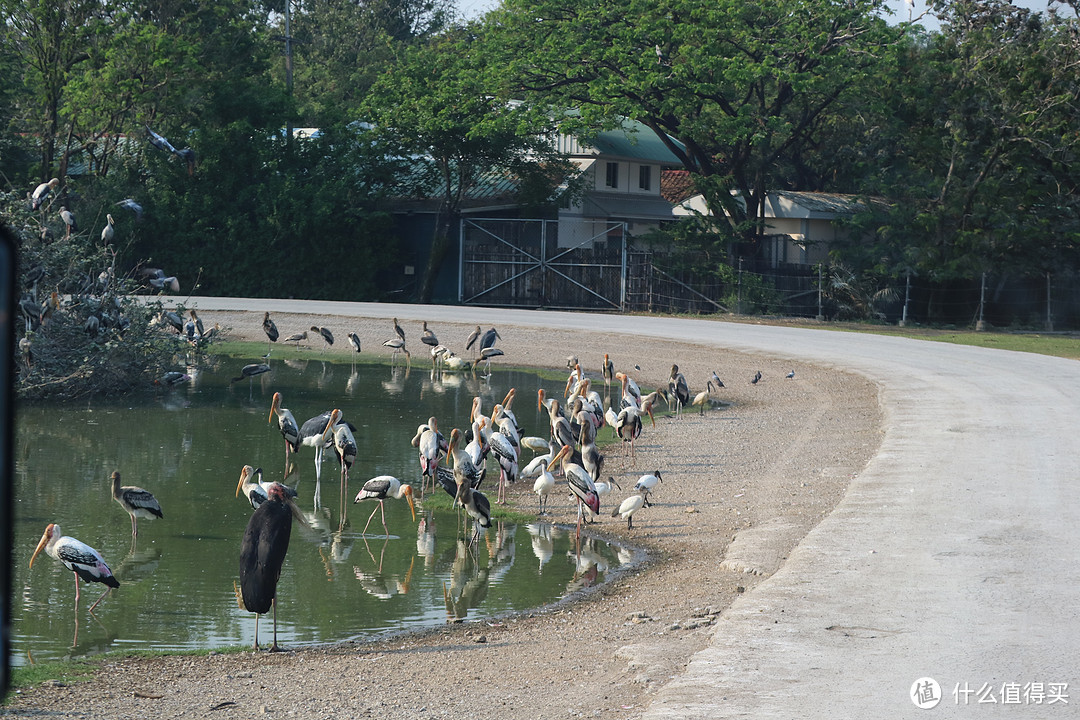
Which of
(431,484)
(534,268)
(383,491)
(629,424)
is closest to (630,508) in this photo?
(383,491)

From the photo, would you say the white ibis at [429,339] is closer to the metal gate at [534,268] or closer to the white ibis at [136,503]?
the metal gate at [534,268]

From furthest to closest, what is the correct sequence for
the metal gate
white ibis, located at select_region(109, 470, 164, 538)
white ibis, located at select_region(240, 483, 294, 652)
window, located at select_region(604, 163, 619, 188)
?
window, located at select_region(604, 163, 619, 188)
the metal gate
white ibis, located at select_region(109, 470, 164, 538)
white ibis, located at select_region(240, 483, 294, 652)

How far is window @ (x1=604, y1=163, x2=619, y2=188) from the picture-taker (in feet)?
144

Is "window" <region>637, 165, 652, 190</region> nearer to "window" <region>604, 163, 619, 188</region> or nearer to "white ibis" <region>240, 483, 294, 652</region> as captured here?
"window" <region>604, 163, 619, 188</region>

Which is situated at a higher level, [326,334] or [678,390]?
[326,334]

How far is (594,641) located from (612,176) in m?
37.4

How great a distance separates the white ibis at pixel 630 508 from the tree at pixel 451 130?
25.8 m

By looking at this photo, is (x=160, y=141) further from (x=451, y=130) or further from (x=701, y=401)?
(x=701, y=401)

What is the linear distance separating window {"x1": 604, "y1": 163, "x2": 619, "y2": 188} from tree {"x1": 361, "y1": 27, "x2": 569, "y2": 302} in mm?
3627

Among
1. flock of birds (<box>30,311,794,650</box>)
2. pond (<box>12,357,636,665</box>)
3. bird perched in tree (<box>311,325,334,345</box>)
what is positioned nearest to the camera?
flock of birds (<box>30,311,794,650</box>)

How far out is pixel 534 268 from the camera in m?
39.2

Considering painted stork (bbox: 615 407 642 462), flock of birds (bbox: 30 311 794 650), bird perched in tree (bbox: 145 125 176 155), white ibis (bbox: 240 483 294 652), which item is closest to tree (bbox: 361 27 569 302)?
bird perched in tree (bbox: 145 125 176 155)

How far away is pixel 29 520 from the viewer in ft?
39.2

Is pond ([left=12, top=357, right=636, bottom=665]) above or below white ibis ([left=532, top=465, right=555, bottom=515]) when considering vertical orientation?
below
